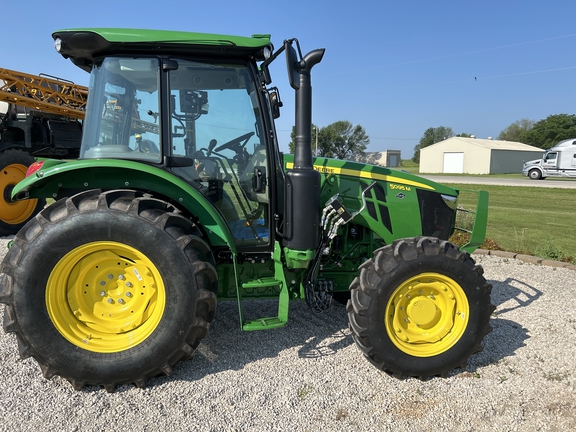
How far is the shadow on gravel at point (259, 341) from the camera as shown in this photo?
3153mm

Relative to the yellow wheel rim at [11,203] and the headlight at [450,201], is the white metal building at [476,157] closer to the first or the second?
the yellow wheel rim at [11,203]

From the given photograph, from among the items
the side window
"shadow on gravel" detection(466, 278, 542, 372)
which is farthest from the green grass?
the side window

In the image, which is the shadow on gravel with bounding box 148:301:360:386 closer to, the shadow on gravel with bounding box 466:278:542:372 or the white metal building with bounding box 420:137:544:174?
the shadow on gravel with bounding box 466:278:542:372

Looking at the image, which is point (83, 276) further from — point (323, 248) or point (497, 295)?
point (497, 295)

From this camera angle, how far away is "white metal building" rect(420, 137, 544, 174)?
40375mm

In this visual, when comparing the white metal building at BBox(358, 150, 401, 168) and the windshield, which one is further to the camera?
the white metal building at BBox(358, 150, 401, 168)

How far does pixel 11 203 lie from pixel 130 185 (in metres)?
6.06

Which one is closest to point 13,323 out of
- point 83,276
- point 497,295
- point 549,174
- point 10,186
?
point 83,276

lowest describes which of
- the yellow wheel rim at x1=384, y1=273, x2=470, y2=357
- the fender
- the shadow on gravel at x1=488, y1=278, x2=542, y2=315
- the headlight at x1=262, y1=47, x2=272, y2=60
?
the shadow on gravel at x1=488, y1=278, x2=542, y2=315

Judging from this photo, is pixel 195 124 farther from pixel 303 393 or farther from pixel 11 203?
pixel 11 203

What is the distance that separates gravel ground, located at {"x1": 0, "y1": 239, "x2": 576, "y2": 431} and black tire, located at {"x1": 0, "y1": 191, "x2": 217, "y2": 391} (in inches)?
7.6

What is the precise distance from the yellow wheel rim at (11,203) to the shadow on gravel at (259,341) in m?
5.55

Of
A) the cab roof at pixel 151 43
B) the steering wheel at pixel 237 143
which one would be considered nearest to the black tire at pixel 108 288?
the steering wheel at pixel 237 143

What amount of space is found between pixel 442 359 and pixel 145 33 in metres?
3.12
